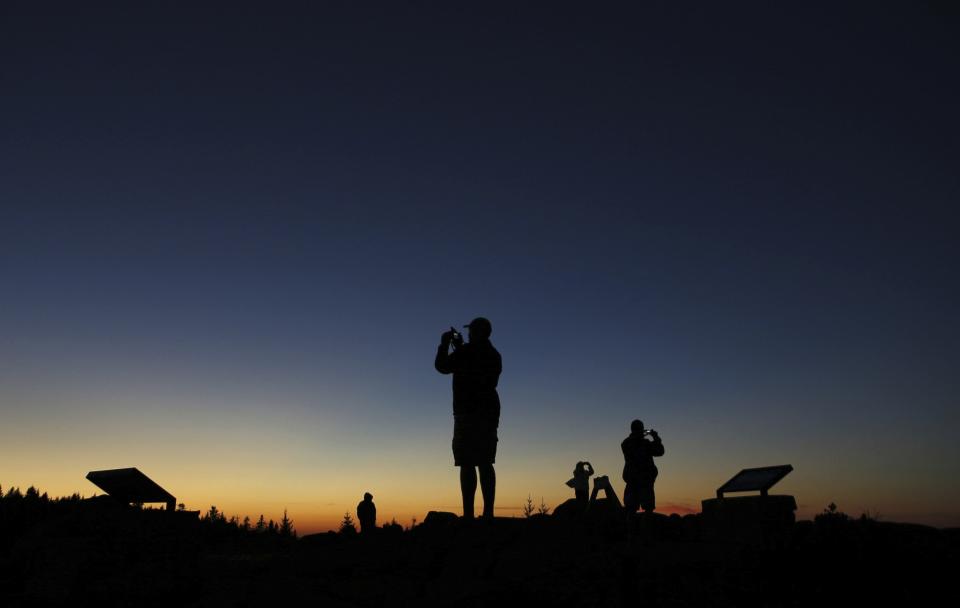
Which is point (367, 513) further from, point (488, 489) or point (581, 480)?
point (488, 489)

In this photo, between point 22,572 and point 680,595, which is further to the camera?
point 22,572

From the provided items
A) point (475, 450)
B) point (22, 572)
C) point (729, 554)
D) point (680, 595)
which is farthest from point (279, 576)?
point (729, 554)

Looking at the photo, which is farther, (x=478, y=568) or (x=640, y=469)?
(x=640, y=469)

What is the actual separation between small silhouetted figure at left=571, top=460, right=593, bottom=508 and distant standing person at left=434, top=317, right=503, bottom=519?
6466 mm

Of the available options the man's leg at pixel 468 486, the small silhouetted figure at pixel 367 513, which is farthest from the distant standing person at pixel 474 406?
the small silhouetted figure at pixel 367 513

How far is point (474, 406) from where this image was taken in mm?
9047

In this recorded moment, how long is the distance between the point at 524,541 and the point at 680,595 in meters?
2.35

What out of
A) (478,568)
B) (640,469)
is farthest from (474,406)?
(640,469)

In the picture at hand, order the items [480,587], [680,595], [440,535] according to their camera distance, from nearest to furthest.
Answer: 1. [680,595]
2. [480,587]
3. [440,535]

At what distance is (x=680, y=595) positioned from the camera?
20.3 ft

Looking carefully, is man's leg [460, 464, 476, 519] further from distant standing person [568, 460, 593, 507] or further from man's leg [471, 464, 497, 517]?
distant standing person [568, 460, 593, 507]

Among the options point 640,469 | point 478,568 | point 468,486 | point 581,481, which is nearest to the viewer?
point 478,568

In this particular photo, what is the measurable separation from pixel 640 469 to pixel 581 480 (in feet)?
12.5

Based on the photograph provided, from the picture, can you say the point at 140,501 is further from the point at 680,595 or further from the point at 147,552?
the point at 680,595
